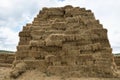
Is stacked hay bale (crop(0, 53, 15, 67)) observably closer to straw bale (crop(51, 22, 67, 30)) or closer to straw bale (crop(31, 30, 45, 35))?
straw bale (crop(31, 30, 45, 35))

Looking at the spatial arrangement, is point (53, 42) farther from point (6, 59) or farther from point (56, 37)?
point (6, 59)

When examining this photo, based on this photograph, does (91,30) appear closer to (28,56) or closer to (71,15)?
(71,15)

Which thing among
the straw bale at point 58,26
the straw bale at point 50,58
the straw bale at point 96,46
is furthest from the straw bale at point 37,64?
the straw bale at point 96,46

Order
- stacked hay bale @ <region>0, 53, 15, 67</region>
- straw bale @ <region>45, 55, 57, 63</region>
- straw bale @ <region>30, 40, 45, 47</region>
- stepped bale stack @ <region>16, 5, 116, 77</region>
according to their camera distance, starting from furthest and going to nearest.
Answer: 1. stacked hay bale @ <region>0, 53, 15, 67</region>
2. straw bale @ <region>30, 40, 45, 47</region>
3. straw bale @ <region>45, 55, 57, 63</region>
4. stepped bale stack @ <region>16, 5, 116, 77</region>

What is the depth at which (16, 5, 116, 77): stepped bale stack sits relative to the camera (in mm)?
26375

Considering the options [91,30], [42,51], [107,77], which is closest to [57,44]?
[42,51]

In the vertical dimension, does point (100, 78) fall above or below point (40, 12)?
below

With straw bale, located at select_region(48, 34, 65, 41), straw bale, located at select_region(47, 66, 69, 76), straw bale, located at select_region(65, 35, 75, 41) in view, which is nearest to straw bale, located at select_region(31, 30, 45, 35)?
straw bale, located at select_region(48, 34, 65, 41)

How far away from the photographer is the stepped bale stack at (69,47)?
1038 inches

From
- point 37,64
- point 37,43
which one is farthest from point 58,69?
point 37,43

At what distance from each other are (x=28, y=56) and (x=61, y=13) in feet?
21.7

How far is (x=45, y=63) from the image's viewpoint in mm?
27188

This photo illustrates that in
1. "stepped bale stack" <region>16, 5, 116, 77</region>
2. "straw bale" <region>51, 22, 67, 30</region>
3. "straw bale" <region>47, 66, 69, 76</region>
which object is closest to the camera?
"stepped bale stack" <region>16, 5, 116, 77</region>

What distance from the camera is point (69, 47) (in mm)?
27266
